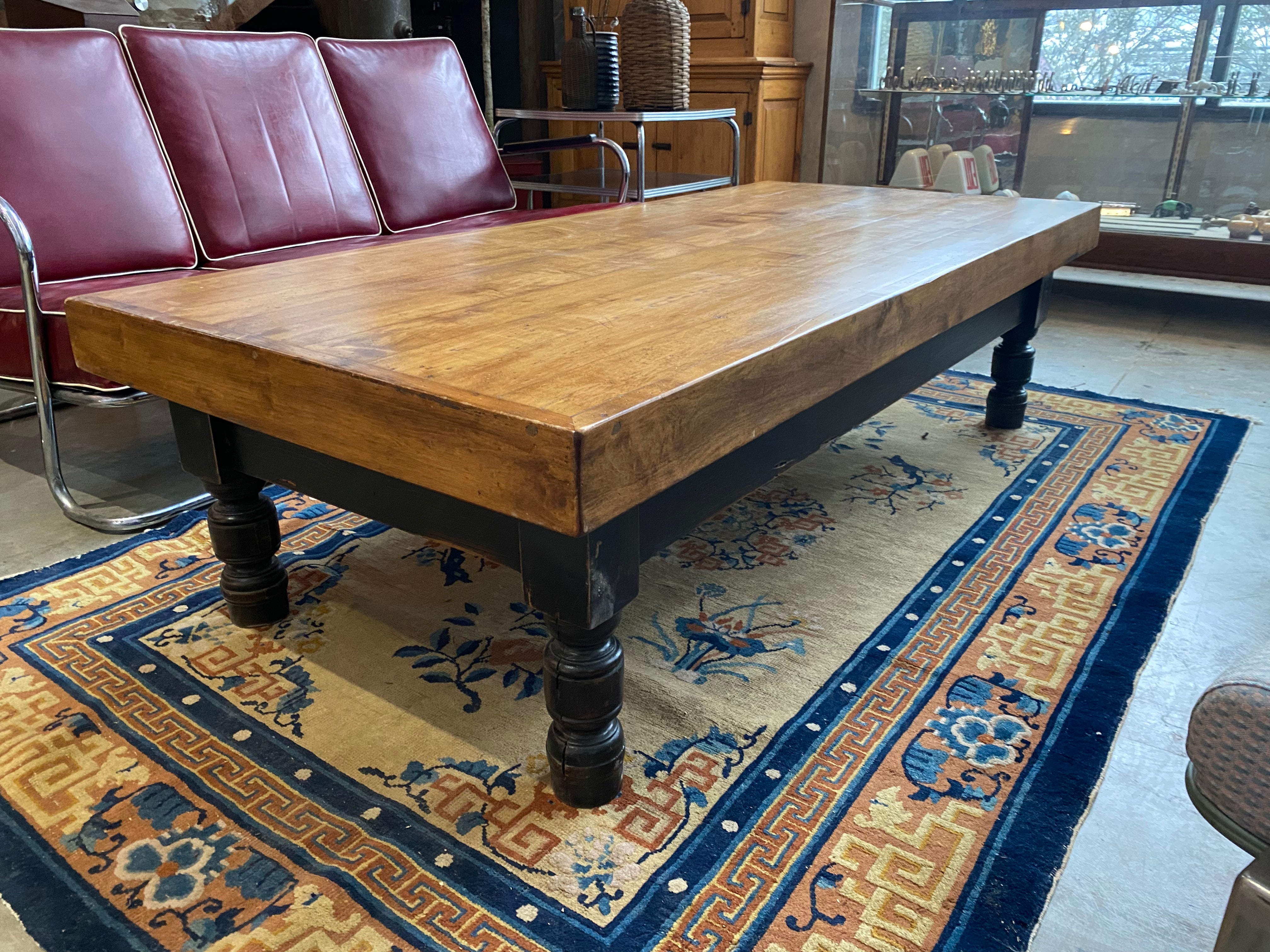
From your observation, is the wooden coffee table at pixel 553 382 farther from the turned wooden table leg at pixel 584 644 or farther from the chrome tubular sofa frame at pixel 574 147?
the chrome tubular sofa frame at pixel 574 147

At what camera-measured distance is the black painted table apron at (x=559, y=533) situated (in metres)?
0.91

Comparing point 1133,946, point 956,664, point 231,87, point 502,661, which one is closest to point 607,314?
point 502,661

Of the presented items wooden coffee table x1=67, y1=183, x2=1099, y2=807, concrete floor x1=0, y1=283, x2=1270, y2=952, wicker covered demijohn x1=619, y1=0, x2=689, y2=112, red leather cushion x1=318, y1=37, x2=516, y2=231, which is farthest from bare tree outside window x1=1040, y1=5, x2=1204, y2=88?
wooden coffee table x1=67, y1=183, x2=1099, y2=807

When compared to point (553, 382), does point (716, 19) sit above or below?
above

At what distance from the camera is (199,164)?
2.17 metres

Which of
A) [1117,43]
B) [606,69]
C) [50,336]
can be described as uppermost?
[1117,43]

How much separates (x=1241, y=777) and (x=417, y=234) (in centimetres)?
232

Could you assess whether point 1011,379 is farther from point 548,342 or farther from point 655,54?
point 655,54

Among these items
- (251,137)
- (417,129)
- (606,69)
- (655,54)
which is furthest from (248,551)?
(655,54)

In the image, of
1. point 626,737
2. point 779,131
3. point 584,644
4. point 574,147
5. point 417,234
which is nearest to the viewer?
point 584,644

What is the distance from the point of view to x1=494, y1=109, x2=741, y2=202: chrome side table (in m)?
2.91

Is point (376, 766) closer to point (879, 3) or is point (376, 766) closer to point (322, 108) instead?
point (322, 108)

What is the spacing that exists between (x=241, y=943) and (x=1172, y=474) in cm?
192

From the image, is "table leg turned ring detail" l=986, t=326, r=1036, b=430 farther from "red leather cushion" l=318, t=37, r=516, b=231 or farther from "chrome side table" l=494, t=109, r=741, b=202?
"red leather cushion" l=318, t=37, r=516, b=231
